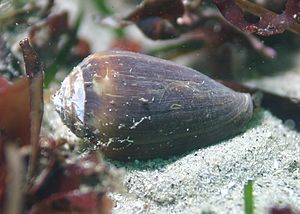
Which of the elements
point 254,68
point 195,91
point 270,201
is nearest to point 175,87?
point 195,91

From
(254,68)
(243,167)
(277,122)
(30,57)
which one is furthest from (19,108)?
(254,68)

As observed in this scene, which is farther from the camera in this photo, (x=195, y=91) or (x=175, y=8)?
(x=175, y=8)

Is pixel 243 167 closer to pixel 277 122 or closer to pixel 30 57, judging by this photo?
pixel 277 122

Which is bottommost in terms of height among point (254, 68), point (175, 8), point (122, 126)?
point (254, 68)

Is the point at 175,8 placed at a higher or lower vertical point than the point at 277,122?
higher

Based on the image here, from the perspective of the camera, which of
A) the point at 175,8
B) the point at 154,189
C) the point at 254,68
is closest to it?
the point at 154,189

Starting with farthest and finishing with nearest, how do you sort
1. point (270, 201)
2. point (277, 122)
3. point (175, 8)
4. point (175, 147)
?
point (175, 8)
point (277, 122)
point (175, 147)
point (270, 201)
